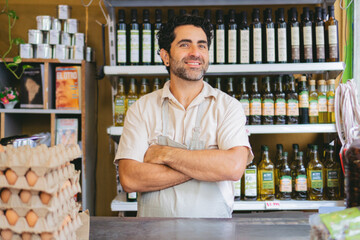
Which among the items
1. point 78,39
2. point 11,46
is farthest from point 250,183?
point 11,46

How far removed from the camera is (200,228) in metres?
0.98

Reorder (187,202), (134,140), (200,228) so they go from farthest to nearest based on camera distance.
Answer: (134,140), (187,202), (200,228)

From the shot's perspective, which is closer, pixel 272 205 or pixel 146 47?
pixel 272 205

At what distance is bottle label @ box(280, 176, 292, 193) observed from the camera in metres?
2.23

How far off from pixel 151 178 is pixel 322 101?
136cm

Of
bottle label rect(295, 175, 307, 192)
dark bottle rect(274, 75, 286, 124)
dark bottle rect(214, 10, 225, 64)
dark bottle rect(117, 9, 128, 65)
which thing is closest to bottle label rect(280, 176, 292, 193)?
bottle label rect(295, 175, 307, 192)

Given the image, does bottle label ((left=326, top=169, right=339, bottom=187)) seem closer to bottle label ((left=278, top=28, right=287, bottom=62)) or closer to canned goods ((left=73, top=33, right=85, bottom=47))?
bottle label ((left=278, top=28, right=287, bottom=62))

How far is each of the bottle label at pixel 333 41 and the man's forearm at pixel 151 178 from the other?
1385 mm

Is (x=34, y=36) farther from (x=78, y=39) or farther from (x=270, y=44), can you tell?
(x=270, y=44)

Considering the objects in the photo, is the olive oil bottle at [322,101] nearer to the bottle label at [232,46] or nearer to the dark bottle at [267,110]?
the dark bottle at [267,110]

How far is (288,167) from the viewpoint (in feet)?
7.66

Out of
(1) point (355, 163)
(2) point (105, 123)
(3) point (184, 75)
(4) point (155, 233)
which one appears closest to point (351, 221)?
(1) point (355, 163)

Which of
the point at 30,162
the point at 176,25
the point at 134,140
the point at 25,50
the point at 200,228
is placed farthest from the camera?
the point at 25,50

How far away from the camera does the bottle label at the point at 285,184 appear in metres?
2.23
